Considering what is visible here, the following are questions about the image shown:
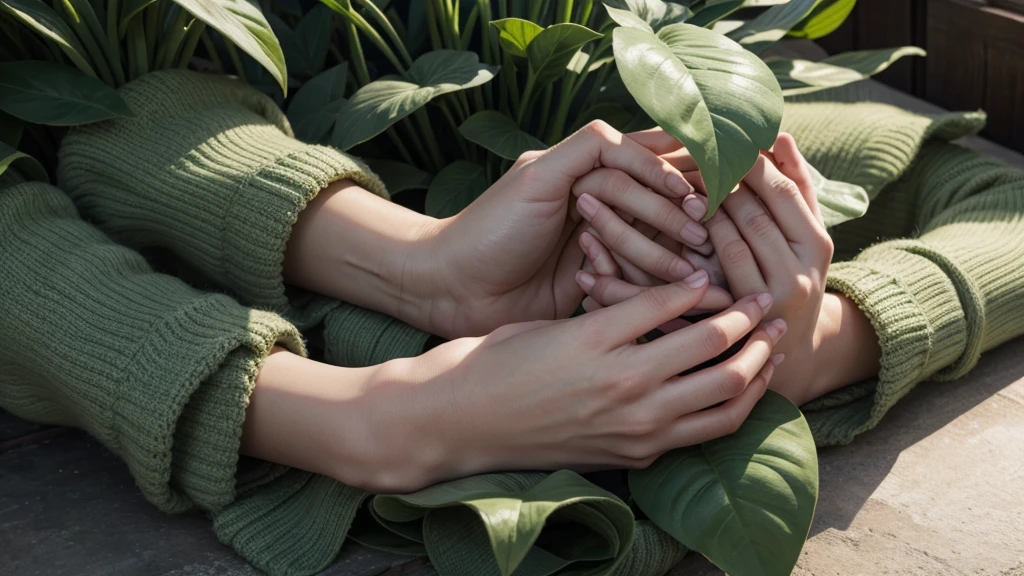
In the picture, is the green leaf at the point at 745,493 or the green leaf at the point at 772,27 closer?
the green leaf at the point at 745,493

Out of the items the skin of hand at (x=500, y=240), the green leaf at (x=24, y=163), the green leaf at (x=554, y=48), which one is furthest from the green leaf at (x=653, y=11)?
the green leaf at (x=24, y=163)

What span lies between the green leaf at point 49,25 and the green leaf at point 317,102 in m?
0.26

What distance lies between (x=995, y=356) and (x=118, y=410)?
92 centimetres

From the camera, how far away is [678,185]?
97cm

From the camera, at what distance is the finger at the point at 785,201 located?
957 millimetres

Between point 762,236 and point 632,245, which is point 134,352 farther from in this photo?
point 762,236

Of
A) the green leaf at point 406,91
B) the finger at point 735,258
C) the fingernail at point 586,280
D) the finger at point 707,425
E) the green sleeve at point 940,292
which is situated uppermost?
the green leaf at point 406,91

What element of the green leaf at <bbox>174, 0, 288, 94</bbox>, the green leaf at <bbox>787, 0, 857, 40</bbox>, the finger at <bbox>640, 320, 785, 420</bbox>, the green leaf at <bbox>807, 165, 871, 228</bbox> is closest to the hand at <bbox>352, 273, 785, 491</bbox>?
the finger at <bbox>640, 320, 785, 420</bbox>

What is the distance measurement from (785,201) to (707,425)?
0.22 meters

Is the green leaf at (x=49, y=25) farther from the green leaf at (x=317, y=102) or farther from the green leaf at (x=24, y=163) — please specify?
the green leaf at (x=317, y=102)

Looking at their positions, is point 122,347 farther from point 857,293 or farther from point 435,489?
point 857,293

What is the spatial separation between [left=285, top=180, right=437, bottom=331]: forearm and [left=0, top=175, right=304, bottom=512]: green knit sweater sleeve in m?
0.14

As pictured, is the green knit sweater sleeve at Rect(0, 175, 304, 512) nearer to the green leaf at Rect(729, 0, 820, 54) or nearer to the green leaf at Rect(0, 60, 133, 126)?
the green leaf at Rect(0, 60, 133, 126)

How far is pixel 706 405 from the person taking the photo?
0.89 meters
